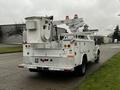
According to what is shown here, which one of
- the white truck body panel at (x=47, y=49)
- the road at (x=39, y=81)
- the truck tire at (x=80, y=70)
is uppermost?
the white truck body panel at (x=47, y=49)

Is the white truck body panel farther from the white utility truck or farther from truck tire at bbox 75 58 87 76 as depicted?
truck tire at bbox 75 58 87 76

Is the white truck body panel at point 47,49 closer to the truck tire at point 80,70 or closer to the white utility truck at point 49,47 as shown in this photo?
the white utility truck at point 49,47

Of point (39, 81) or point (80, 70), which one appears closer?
point (39, 81)

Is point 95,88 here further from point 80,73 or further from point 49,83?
point 80,73

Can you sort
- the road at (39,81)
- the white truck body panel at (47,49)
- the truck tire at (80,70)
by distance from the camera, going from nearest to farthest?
the road at (39,81) < the white truck body panel at (47,49) < the truck tire at (80,70)

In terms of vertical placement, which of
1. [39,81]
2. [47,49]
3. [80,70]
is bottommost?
[39,81]

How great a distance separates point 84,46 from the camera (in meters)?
10.8

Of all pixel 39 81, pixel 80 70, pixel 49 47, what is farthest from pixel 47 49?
pixel 80 70

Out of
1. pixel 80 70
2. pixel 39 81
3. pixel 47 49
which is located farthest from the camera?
pixel 80 70

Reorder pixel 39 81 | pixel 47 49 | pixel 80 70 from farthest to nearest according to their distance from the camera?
pixel 80 70, pixel 47 49, pixel 39 81

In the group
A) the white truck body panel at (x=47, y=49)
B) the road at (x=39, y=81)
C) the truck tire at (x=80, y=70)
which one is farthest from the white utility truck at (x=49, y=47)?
the road at (x=39, y=81)

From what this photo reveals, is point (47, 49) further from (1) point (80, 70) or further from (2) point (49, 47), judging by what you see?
(1) point (80, 70)

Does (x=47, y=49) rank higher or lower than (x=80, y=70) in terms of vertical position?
higher

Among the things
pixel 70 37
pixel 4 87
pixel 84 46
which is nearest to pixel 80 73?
pixel 84 46
